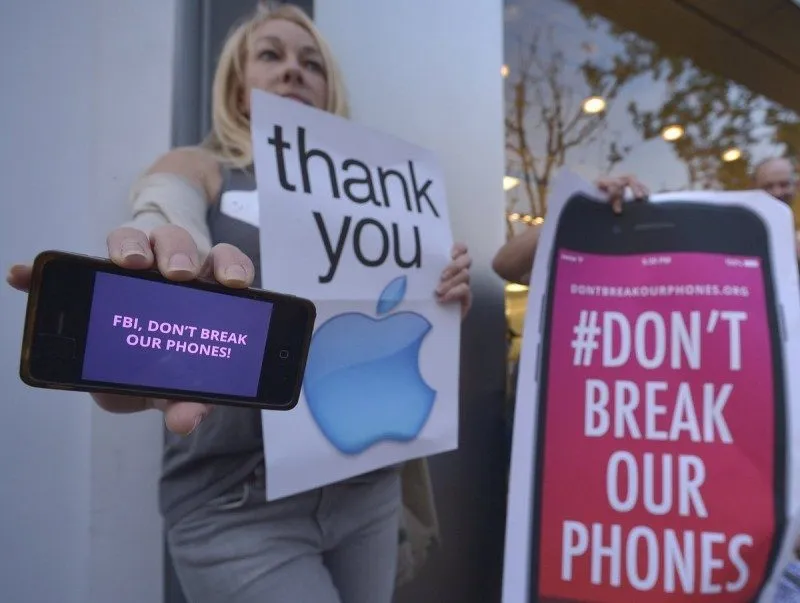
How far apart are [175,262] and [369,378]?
465 mm

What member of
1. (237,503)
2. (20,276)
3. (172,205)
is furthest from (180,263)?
(237,503)

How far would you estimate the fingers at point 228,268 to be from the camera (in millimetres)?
435

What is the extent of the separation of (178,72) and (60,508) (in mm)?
783

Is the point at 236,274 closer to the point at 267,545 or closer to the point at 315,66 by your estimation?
the point at 267,545

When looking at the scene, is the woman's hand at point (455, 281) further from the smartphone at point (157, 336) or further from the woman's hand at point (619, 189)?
the smartphone at point (157, 336)

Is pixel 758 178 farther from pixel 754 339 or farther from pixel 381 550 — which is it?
pixel 381 550

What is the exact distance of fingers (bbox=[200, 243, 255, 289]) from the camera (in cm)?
44

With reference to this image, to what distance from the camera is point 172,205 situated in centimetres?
68

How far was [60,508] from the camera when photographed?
0.95m

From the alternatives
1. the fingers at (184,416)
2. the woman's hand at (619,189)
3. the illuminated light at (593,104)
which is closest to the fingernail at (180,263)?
the fingers at (184,416)

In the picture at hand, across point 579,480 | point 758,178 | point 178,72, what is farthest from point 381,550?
point 758,178

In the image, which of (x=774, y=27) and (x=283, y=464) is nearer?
(x=283, y=464)

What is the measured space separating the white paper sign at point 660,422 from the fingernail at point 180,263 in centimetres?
69

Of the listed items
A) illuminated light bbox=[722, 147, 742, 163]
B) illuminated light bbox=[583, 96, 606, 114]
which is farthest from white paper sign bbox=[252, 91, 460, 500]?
illuminated light bbox=[722, 147, 742, 163]
